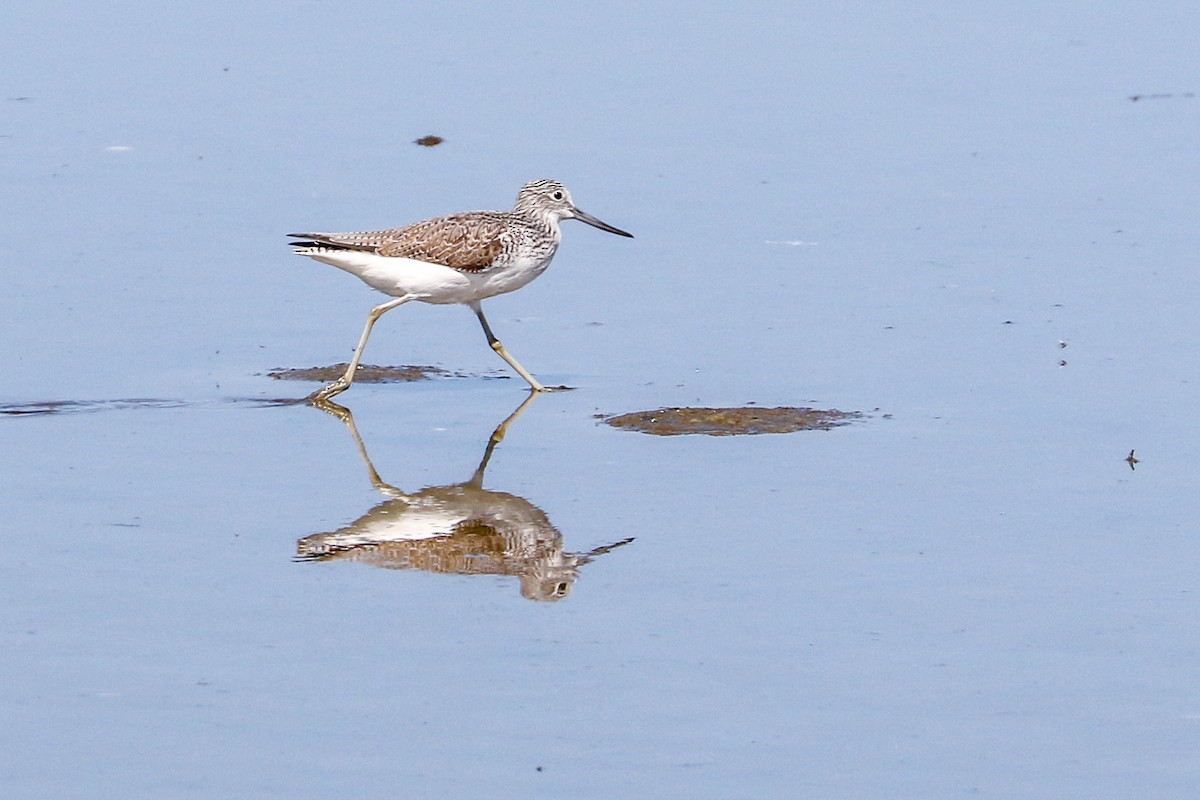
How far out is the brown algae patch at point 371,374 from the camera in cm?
1191

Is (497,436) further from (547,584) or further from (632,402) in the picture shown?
(547,584)

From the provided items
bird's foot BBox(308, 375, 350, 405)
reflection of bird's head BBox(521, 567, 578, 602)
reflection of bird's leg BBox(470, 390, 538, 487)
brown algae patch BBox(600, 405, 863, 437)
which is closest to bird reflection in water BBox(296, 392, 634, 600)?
reflection of bird's head BBox(521, 567, 578, 602)

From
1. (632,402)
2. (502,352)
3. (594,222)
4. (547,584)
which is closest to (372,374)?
(502,352)

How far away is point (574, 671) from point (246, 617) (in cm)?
133

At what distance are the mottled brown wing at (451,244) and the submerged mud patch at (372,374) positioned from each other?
0.60m

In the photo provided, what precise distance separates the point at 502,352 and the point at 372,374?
733 mm

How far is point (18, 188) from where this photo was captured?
1516 centimetres

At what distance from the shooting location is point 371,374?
1212 cm

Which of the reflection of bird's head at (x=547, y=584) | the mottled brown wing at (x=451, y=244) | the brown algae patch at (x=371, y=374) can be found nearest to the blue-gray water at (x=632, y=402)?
the reflection of bird's head at (x=547, y=584)

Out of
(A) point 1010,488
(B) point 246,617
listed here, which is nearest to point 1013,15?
(A) point 1010,488

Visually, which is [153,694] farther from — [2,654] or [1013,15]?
[1013,15]

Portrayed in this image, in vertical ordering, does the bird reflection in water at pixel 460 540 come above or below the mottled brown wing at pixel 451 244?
above

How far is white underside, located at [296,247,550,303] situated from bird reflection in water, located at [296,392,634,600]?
2483 mm

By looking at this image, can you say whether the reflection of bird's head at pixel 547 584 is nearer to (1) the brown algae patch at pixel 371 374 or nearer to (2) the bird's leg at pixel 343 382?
(2) the bird's leg at pixel 343 382
